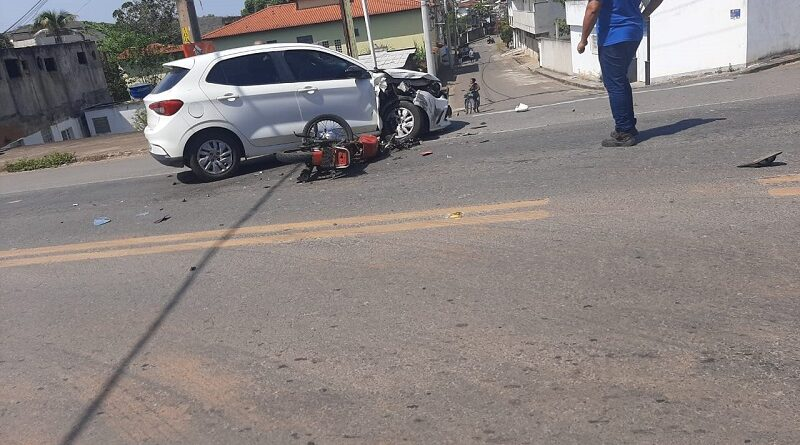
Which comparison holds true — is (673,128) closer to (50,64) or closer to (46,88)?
(46,88)

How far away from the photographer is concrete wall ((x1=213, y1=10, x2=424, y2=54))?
62344 millimetres

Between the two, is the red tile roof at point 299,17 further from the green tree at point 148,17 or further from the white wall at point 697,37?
the white wall at point 697,37

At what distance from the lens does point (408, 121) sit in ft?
32.7

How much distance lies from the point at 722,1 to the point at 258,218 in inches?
676

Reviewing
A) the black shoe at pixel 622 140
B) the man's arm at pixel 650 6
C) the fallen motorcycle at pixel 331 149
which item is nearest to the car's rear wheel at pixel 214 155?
the fallen motorcycle at pixel 331 149

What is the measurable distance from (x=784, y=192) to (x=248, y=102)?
645 centimetres

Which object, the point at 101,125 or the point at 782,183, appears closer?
the point at 782,183

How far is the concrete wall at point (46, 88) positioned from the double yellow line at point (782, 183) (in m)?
34.4

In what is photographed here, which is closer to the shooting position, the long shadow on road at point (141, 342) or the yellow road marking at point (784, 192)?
the long shadow on road at point (141, 342)

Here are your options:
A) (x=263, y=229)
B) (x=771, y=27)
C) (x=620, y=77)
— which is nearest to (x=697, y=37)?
(x=771, y=27)

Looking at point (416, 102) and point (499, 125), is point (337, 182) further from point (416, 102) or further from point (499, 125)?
point (499, 125)

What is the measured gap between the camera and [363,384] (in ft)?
12.0

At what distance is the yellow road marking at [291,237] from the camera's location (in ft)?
19.5

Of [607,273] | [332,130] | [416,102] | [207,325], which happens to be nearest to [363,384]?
[207,325]
